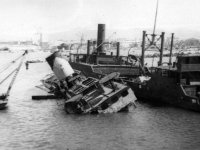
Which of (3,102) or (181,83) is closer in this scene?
(3,102)

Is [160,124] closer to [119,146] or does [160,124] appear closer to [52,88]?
[119,146]

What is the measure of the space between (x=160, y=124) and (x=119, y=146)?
6.25m

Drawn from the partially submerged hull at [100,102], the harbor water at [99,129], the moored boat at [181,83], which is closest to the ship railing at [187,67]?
the moored boat at [181,83]

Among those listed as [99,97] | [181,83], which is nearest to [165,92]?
[181,83]

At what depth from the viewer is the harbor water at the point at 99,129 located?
18.8 metres

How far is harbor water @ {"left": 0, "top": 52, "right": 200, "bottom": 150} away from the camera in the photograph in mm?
18797

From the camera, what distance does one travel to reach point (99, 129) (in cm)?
2180

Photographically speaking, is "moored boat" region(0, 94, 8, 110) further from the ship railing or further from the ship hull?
the ship railing

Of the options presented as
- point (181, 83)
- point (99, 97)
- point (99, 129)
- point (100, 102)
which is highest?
point (181, 83)

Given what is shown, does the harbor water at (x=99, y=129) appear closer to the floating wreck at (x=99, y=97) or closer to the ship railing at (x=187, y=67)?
the floating wreck at (x=99, y=97)

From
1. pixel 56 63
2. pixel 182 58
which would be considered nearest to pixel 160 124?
pixel 182 58

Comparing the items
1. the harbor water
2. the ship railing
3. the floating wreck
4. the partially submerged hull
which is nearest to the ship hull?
the harbor water

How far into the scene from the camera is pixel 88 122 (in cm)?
2330

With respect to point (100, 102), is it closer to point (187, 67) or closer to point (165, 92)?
point (165, 92)
